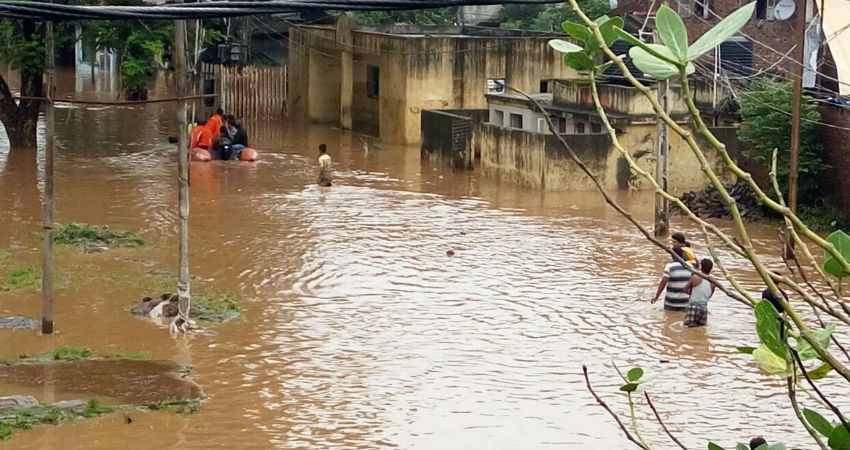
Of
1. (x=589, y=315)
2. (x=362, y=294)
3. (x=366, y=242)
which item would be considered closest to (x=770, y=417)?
(x=589, y=315)

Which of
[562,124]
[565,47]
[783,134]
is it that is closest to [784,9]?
[562,124]

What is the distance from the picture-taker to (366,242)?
1905 centimetres

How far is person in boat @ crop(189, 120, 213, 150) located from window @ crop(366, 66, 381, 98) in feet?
26.9

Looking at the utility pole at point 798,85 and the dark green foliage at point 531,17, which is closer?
the utility pole at point 798,85

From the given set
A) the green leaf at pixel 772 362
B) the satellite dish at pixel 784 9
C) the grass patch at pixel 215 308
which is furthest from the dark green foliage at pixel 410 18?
the green leaf at pixel 772 362

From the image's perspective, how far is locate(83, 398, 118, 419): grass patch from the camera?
10652 millimetres

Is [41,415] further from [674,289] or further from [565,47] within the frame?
[565,47]

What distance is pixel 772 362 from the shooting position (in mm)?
2080

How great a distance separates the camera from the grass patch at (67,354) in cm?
1243

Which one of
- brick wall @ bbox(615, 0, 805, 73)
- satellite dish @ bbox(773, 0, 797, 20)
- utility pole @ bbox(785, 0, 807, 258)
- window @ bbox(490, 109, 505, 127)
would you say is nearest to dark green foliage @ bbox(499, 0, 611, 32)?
brick wall @ bbox(615, 0, 805, 73)

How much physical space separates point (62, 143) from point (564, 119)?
11.8 meters

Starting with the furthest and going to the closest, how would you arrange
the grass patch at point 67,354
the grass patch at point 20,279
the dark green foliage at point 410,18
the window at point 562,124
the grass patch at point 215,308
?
the dark green foliage at point 410,18 < the window at point 562,124 < the grass patch at point 20,279 < the grass patch at point 215,308 < the grass patch at point 67,354

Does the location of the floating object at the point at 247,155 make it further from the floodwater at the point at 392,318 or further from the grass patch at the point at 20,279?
the grass patch at the point at 20,279

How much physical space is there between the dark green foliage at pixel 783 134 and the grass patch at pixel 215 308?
10.1 m
